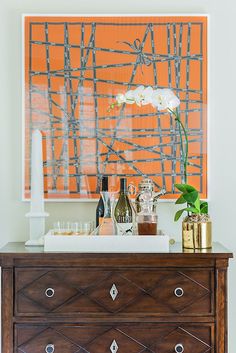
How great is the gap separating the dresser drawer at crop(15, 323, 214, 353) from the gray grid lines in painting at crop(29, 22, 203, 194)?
0.68m

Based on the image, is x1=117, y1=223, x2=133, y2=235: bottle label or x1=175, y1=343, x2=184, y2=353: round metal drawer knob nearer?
x1=175, y1=343, x2=184, y2=353: round metal drawer knob

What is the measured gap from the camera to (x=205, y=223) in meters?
2.29

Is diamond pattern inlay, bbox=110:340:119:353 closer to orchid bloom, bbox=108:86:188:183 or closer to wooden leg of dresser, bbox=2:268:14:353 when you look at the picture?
wooden leg of dresser, bbox=2:268:14:353

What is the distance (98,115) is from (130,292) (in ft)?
2.84

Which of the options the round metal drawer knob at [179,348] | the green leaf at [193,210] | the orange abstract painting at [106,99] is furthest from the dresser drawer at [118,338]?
the orange abstract painting at [106,99]

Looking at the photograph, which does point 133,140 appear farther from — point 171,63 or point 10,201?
point 10,201

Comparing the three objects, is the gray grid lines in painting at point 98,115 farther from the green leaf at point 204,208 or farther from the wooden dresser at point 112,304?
the wooden dresser at point 112,304

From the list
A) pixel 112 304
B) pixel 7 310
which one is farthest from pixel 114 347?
pixel 7 310

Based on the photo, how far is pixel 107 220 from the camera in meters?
2.31

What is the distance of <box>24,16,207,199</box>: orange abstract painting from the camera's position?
259 centimetres

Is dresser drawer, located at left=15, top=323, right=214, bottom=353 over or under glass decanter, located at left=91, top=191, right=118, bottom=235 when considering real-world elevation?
under

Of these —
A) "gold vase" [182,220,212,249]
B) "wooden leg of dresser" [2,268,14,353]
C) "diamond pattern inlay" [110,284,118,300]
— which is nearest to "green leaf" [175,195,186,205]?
"gold vase" [182,220,212,249]

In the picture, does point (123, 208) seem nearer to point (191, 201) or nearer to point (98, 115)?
point (191, 201)

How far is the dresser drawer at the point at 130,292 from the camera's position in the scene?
85.6 inches
